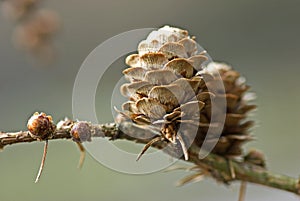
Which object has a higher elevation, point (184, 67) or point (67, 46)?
point (67, 46)

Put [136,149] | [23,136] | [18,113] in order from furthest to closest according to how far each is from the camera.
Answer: [18,113], [136,149], [23,136]

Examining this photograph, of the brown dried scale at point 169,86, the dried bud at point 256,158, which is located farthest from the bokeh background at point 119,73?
the brown dried scale at point 169,86

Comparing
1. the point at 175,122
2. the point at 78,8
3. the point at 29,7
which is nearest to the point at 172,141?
the point at 175,122

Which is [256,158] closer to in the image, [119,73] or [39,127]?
[39,127]

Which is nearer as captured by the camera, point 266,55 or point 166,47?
point 166,47

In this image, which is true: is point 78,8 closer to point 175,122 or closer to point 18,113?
point 18,113

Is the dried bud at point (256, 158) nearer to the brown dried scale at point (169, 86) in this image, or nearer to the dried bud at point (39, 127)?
the brown dried scale at point (169, 86)
